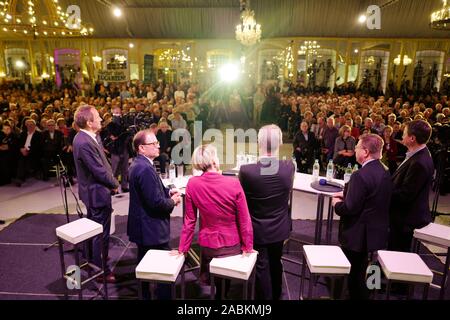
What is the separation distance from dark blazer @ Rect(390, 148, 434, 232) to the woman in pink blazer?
4.75 feet

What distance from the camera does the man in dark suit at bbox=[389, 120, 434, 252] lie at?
9.43 feet

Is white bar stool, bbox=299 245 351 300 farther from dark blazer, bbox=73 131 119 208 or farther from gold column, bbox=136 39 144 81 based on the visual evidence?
gold column, bbox=136 39 144 81

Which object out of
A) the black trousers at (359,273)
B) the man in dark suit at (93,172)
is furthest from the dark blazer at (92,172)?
the black trousers at (359,273)

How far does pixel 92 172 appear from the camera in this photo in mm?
3135

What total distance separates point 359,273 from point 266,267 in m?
0.75

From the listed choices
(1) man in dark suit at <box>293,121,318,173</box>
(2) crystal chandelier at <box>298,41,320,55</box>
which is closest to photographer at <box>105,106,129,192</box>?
(1) man in dark suit at <box>293,121,318,173</box>

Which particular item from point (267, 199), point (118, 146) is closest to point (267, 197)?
point (267, 199)

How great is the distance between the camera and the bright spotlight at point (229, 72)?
14.9 meters

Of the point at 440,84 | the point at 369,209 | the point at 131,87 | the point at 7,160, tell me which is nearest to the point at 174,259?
the point at 369,209

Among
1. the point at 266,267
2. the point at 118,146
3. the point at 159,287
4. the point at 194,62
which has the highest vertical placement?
the point at 194,62

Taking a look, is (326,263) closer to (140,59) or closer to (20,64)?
(140,59)

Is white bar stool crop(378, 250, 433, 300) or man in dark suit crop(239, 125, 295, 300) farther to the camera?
man in dark suit crop(239, 125, 295, 300)

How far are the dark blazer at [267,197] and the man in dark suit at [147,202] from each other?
→ 0.63 metres

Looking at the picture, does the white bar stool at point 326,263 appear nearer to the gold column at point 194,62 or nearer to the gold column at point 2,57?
the gold column at point 194,62
